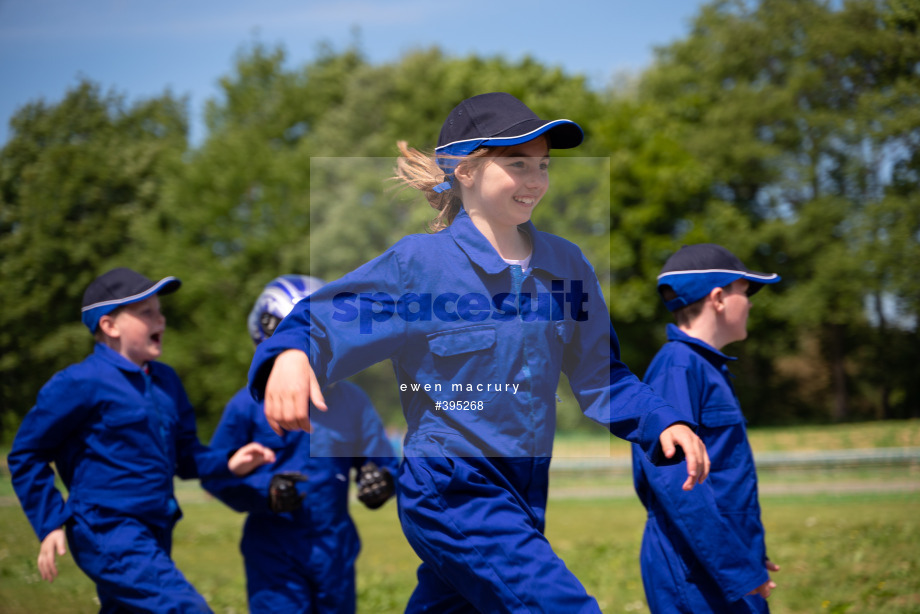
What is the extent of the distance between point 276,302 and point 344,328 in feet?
7.38

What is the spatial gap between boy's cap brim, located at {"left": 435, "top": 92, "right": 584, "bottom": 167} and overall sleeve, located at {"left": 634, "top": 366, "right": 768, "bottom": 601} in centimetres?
141

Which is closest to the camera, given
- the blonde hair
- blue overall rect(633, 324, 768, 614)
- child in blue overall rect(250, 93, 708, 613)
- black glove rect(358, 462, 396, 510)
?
child in blue overall rect(250, 93, 708, 613)

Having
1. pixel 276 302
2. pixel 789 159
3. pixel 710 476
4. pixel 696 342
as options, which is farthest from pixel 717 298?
pixel 789 159

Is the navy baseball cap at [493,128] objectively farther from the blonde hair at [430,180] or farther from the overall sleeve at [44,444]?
the overall sleeve at [44,444]

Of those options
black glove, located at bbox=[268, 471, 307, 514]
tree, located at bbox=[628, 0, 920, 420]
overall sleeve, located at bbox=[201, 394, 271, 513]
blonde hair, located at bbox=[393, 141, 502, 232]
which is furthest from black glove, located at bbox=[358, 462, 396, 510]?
tree, located at bbox=[628, 0, 920, 420]

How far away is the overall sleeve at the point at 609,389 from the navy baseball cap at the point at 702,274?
1.05 m

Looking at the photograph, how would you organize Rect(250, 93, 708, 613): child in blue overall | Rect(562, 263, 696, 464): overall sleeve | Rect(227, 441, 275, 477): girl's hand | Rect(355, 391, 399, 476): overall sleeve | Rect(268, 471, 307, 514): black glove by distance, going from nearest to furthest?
Rect(250, 93, 708, 613): child in blue overall → Rect(562, 263, 696, 464): overall sleeve → Rect(268, 471, 307, 514): black glove → Rect(227, 441, 275, 477): girl's hand → Rect(355, 391, 399, 476): overall sleeve

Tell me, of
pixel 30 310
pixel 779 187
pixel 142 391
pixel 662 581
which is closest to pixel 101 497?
pixel 142 391

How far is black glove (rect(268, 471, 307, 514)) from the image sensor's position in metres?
4.46

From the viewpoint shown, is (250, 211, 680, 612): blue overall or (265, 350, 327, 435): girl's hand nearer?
(265, 350, 327, 435): girl's hand

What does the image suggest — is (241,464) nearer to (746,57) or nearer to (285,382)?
(285,382)

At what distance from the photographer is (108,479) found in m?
4.23

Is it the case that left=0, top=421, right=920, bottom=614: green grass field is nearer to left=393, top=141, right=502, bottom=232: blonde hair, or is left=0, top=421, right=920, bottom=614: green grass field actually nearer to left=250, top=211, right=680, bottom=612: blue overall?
left=250, top=211, right=680, bottom=612: blue overall

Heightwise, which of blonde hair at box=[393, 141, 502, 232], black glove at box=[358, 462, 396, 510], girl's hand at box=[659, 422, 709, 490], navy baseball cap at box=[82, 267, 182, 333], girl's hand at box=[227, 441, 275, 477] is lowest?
black glove at box=[358, 462, 396, 510]
